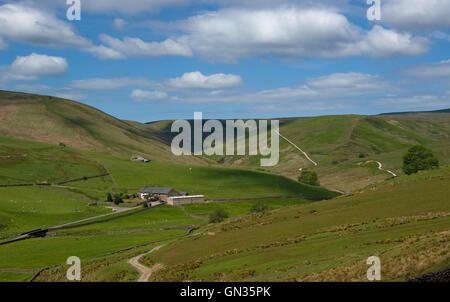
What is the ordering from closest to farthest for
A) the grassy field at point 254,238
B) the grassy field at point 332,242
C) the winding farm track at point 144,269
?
the grassy field at point 332,242, the grassy field at point 254,238, the winding farm track at point 144,269

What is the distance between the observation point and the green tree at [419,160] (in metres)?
148

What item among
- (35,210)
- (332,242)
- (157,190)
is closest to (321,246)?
(332,242)

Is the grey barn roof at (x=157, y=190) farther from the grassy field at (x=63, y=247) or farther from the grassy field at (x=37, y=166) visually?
the grassy field at (x=63, y=247)

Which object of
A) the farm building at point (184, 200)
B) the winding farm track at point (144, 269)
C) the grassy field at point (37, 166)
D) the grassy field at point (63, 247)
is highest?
the grassy field at point (37, 166)

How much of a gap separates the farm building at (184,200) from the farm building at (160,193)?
4.53 m

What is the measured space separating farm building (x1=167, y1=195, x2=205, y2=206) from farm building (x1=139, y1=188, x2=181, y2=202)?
453 cm

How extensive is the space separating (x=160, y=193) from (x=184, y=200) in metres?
10.2

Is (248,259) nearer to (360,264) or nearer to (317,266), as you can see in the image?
(317,266)

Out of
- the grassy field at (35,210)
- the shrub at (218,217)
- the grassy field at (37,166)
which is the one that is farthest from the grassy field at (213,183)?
the shrub at (218,217)

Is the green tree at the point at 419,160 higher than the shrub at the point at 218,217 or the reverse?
higher

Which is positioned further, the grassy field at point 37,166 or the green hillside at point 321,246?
the grassy field at point 37,166

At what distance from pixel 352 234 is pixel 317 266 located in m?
13.9

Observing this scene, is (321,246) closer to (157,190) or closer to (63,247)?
(63,247)
